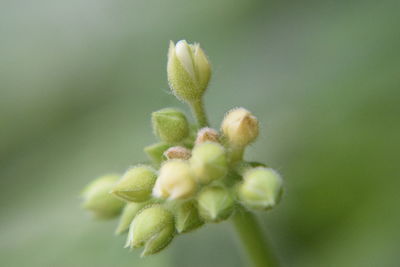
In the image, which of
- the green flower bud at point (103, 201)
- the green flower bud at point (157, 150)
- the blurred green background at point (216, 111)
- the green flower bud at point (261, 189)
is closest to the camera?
the green flower bud at point (261, 189)

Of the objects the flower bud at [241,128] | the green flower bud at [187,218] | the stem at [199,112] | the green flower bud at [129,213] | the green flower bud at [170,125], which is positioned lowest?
the green flower bud at [187,218]

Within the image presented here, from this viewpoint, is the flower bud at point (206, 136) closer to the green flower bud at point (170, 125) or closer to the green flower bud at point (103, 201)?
the green flower bud at point (170, 125)

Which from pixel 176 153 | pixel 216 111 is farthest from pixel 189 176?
pixel 216 111

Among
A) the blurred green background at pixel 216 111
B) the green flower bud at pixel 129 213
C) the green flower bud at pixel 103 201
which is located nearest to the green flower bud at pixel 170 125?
the green flower bud at pixel 129 213

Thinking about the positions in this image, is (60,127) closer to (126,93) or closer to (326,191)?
(126,93)

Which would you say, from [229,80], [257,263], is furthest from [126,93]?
[257,263]

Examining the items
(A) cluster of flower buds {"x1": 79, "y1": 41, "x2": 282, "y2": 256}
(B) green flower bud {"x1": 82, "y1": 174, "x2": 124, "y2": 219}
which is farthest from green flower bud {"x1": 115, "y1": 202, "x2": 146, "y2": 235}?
(B) green flower bud {"x1": 82, "y1": 174, "x2": 124, "y2": 219}
